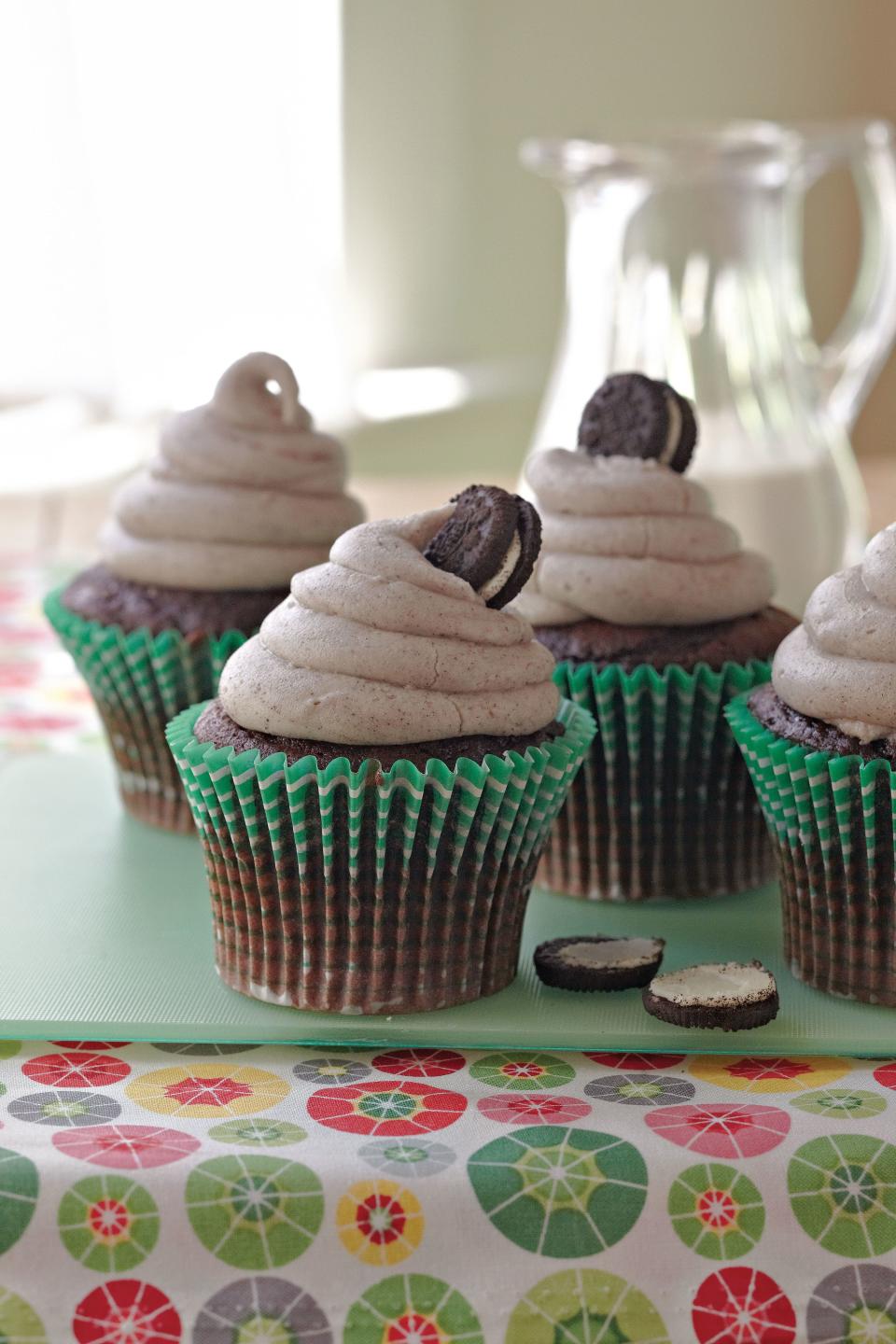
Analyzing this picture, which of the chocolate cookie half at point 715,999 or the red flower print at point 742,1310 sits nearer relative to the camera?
the red flower print at point 742,1310

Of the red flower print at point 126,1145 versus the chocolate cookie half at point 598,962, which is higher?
the red flower print at point 126,1145

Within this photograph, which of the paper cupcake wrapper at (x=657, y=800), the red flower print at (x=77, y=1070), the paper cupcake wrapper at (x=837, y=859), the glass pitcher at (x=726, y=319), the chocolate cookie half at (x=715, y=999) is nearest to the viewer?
the red flower print at (x=77, y=1070)

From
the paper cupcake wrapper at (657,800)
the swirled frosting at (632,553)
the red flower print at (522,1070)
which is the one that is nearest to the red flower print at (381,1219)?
the red flower print at (522,1070)

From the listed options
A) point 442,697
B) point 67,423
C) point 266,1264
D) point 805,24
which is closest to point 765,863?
point 442,697

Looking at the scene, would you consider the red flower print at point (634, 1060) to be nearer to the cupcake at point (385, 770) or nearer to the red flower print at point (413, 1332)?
the cupcake at point (385, 770)

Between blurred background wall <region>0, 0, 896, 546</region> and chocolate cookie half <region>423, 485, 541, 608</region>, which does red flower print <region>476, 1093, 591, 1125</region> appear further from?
blurred background wall <region>0, 0, 896, 546</region>

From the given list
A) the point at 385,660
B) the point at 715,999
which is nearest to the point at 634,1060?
the point at 715,999

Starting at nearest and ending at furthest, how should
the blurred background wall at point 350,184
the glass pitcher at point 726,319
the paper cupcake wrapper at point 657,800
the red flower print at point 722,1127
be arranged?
the red flower print at point 722,1127, the paper cupcake wrapper at point 657,800, the glass pitcher at point 726,319, the blurred background wall at point 350,184

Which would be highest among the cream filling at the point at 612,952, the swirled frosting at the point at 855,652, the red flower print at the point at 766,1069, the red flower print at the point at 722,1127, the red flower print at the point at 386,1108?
the swirled frosting at the point at 855,652
